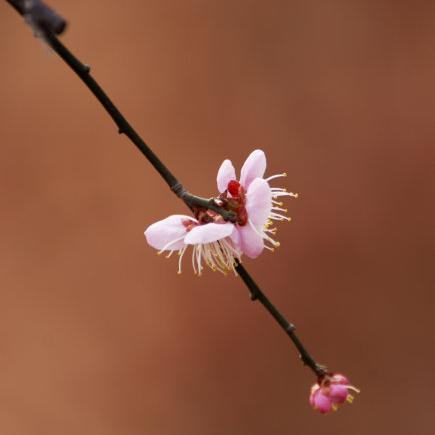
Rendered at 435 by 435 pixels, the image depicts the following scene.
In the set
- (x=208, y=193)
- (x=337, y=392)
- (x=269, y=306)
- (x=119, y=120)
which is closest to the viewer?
(x=119, y=120)

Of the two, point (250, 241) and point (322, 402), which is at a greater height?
point (250, 241)

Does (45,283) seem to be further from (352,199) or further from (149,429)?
(352,199)

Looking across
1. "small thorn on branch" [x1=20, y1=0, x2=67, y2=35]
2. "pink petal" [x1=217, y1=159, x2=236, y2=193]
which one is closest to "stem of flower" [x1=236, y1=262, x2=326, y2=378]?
"pink petal" [x1=217, y1=159, x2=236, y2=193]

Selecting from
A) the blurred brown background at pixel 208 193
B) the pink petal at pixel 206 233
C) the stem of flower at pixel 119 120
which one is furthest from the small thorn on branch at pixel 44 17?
the blurred brown background at pixel 208 193

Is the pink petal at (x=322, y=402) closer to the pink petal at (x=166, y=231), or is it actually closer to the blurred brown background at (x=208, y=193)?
the pink petal at (x=166, y=231)

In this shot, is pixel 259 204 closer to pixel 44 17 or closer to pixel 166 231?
pixel 166 231

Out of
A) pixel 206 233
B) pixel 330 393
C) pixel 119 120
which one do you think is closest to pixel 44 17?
pixel 119 120
